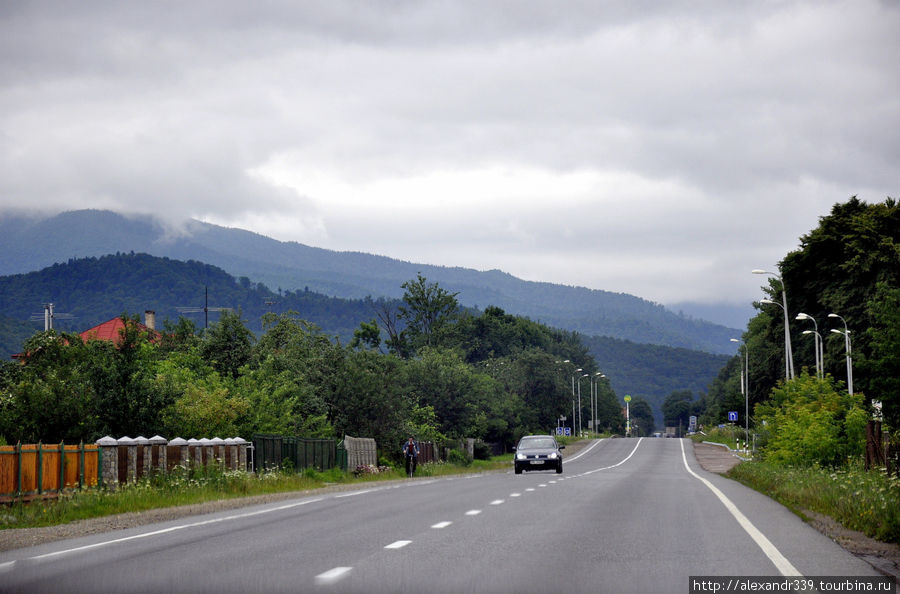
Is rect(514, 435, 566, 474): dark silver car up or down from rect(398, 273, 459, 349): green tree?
down

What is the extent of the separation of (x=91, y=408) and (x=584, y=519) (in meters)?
18.9

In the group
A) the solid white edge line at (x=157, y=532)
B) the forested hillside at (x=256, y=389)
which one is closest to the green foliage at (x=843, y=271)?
the forested hillside at (x=256, y=389)

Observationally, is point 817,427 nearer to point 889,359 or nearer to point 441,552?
point 889,359

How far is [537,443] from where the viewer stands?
165 feet

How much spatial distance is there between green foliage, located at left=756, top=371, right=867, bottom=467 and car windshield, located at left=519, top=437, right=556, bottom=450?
39.3 feet

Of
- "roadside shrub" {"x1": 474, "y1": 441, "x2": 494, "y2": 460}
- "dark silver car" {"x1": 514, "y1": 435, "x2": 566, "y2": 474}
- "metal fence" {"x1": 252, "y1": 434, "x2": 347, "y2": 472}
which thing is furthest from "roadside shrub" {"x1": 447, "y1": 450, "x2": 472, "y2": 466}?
"dark silver car" {"x1": 514, "y1": 435, "x2": 566, "y2": 474}

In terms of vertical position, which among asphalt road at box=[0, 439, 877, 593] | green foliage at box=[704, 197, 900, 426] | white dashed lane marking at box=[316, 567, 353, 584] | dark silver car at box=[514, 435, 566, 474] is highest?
green foliage at box=[704, 197, 900, 426]

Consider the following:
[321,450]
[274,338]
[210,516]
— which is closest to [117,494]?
[210,516]

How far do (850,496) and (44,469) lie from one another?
53.4ft

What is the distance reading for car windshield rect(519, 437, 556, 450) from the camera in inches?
1966

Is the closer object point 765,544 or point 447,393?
point 765,544

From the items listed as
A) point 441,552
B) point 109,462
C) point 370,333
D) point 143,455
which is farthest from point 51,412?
point 370,333

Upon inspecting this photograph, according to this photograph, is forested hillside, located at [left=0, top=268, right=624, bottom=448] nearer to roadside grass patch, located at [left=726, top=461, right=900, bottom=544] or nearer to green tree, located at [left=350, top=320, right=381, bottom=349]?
green tree, located at [left=350, top=320, right=381, bottom=349]

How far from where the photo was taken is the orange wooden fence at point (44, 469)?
2300 centimetres
